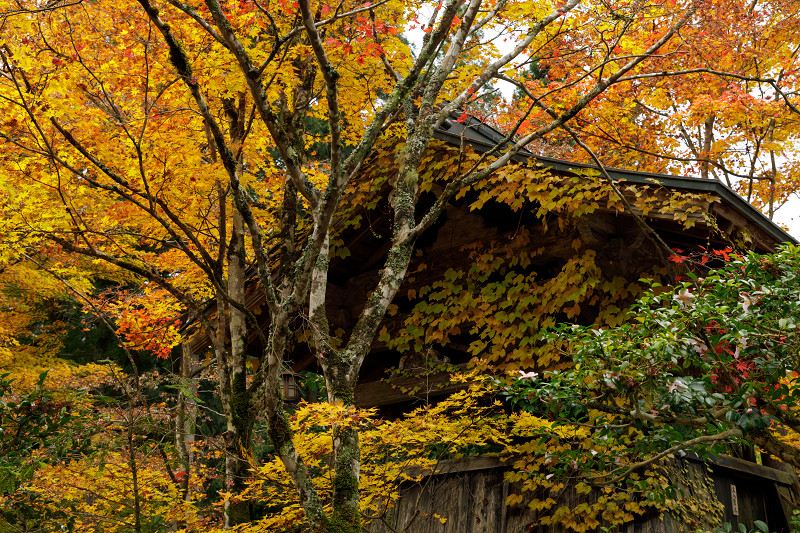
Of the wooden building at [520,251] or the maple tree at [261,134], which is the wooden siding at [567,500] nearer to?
the wooden building at [520,251]

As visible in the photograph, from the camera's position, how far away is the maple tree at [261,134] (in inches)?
203

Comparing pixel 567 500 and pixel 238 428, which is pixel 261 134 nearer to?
pixel 238 428

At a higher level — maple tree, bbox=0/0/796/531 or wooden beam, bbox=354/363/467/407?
maple tree, bbox=0/0/796/531

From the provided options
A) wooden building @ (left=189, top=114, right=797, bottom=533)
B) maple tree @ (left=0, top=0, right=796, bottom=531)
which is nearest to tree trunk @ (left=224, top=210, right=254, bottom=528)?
maple tree @ (left=0, top=0, right=796, bottom=531)

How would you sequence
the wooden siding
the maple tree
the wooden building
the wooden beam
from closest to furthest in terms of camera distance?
the maple tree, the wooden building, the wooden siding, the wooden beam

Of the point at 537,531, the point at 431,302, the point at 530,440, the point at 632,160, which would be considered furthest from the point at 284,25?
the point at 632,160

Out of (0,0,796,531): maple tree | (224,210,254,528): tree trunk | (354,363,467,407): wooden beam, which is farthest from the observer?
(354,363,467,407): wooden beam

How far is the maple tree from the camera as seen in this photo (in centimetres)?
514

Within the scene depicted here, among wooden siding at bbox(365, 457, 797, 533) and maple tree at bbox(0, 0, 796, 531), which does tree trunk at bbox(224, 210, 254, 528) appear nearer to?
maple tree at bbox(0, 0, 796, 531)

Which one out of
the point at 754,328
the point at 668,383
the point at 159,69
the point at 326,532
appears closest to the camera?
the point at 754,328

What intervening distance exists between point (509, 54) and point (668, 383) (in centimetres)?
373

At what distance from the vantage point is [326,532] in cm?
466

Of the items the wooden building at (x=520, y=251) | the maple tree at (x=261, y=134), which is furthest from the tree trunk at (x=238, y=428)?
the wooden building at (x=520, y=251)

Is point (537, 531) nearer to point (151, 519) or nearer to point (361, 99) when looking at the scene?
point (151, 519)
